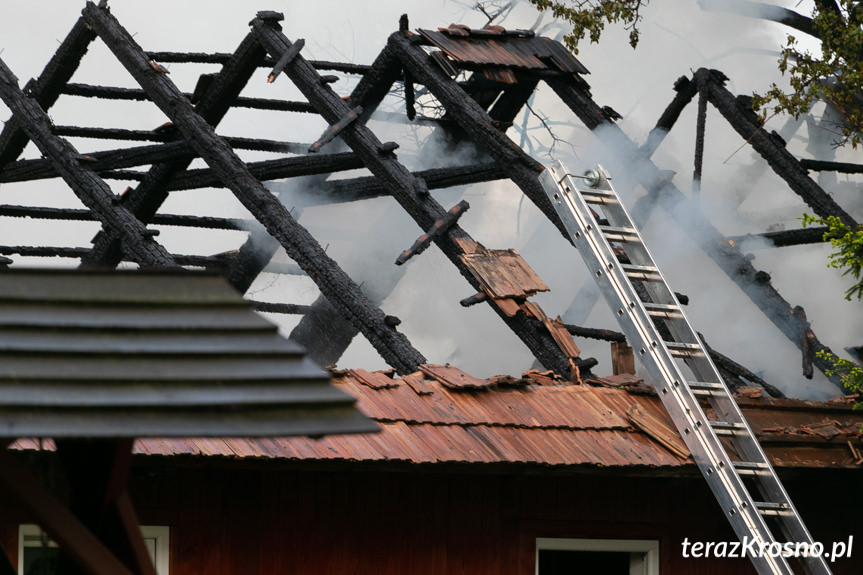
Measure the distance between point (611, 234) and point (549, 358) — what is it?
3.79 ft

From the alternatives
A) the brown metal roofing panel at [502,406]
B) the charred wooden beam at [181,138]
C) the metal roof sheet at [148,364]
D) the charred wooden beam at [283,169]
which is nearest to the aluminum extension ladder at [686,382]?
the brown metal roofing panel at [502,406]

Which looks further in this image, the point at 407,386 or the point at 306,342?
the point at 306,342

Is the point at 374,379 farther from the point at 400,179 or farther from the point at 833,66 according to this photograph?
the point at 833,66

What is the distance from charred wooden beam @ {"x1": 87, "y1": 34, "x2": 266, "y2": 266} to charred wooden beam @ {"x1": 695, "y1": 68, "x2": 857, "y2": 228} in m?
4.85

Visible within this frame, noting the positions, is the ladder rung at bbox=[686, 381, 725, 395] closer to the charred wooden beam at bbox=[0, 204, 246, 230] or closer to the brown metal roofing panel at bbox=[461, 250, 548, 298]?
the brown metal roofing panel at bbox=[461, 250, 548, 298]

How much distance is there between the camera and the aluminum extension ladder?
24.1 feet

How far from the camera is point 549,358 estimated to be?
9.12 metres

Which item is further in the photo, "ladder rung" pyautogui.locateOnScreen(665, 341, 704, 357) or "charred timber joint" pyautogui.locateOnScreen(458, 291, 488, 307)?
"charred timber joint" pyautogui.locateOnScreen(458, 291, 488, 307)

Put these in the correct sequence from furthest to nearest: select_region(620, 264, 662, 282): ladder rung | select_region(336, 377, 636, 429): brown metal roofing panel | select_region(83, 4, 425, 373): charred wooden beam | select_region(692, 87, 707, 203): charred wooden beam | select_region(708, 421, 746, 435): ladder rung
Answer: select_region(692, 87, 707, 203): charred wooden beam < select_region(83, 4, 425, 373): charred wooden beam < select_region(620, 264, 662, 282): ladder rung < select_region(708, 421, 746, 435): ladder rung < select_region(336, 377, 636, 429): brown metal roofing panel

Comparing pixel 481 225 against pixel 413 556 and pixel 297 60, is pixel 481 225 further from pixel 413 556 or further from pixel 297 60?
pixel 413 556

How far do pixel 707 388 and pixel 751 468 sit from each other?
589 mm

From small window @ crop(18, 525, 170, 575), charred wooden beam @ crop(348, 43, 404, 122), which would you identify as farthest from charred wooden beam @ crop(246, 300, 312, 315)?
small window @ crop(18, 525, 170, 575)

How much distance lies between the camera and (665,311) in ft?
26.9

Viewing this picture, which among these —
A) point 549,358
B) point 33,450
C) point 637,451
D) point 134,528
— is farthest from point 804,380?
point 134,528
